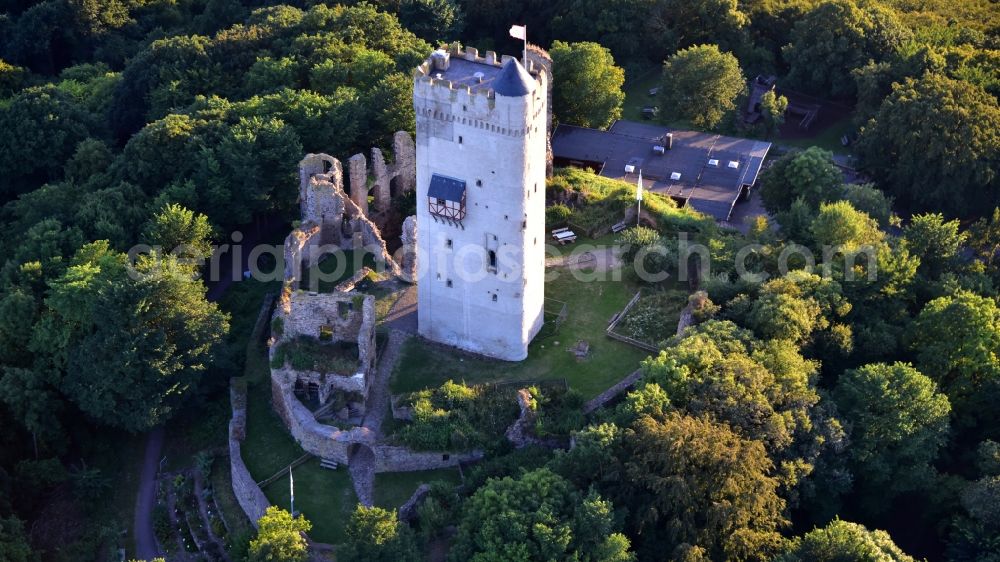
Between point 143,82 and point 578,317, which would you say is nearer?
point 578,317

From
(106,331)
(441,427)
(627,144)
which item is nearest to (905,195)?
(627,144)

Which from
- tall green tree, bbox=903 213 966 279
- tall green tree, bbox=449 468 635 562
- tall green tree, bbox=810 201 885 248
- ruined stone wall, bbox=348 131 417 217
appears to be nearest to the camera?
tall green tree, bbox=449 468 635 562

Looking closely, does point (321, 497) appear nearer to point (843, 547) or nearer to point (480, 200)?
point (480, 200)

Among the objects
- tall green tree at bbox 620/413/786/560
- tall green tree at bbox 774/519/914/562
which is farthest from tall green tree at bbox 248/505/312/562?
tall green tree at bbox 774/519/914/562

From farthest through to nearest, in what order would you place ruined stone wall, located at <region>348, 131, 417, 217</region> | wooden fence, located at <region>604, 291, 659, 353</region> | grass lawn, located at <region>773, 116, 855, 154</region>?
1. grass lawn, located at <region>773, 116, 855, 154</region>
2. ruined stone wall, located at <region>348, 131, 417, 217</region>
3. wooden fence, located at <region>604, 291, 659, 353</region>

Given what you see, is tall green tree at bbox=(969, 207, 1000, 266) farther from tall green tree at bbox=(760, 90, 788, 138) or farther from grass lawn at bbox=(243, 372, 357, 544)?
grass lawn at bbox=(243, 372, 357, 544)

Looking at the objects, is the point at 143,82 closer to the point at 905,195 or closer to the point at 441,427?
the point at 441,427

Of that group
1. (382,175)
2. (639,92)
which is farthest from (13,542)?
(639,92)
